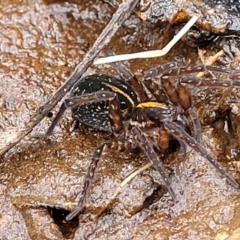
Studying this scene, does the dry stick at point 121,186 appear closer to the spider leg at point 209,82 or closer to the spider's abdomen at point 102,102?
the spider's abdomen at point 102,102

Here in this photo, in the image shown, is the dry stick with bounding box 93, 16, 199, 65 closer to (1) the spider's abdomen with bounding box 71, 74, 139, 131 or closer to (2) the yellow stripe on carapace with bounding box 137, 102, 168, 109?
(1) the spider's abdomen with bounding box 71, 74, 139, 131

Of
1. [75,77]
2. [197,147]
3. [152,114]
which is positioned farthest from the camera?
[152,114]

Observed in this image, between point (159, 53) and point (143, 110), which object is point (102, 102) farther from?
point (159, 53)

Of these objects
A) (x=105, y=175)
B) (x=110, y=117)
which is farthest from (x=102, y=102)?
(x=105, y=175)

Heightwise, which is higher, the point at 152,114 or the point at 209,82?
the point at 209,82

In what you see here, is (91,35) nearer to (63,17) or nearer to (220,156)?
(63,17)

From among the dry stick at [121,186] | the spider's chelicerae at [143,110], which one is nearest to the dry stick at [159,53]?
the spider's chelicerae at [143,110]
